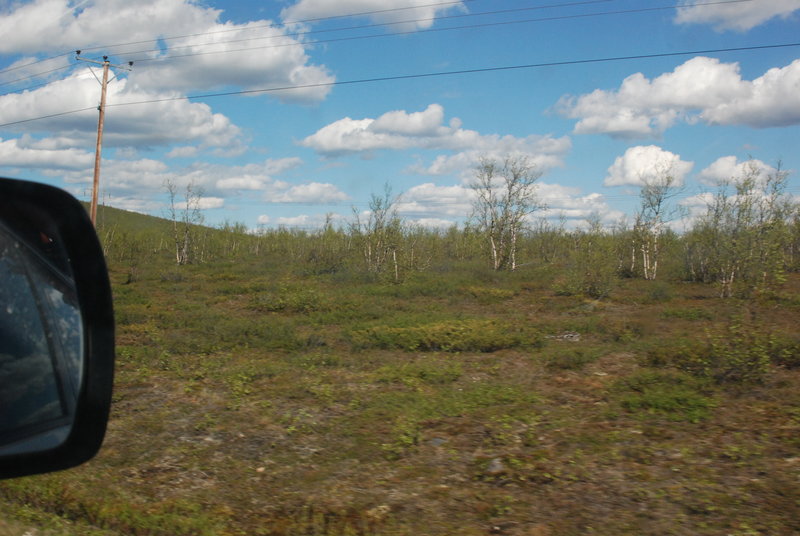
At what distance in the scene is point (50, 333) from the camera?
1887 millimetres

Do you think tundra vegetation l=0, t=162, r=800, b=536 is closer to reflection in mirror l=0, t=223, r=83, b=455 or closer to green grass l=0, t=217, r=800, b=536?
green grass l=0, t=217, r=800, b=536

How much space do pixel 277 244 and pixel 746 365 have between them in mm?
45236

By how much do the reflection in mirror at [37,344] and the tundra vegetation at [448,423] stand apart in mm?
2456

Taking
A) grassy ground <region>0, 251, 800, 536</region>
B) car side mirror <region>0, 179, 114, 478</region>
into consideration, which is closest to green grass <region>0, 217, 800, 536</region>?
grassy ground <region>0, 251, 800, 536</region>

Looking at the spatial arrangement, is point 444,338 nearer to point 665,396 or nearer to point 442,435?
point 665,396

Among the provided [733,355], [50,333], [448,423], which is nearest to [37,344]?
[50,333]

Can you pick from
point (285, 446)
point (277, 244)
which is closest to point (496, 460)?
point (285, 446)

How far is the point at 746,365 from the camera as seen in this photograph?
8.00 metres

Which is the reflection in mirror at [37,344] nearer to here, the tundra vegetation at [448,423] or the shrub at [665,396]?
the tundra vegetation at [448,423]

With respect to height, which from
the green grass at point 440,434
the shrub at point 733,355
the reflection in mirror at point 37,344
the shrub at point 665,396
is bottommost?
the green grass at point 440,434

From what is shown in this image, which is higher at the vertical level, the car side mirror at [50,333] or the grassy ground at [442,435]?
the car side mirror at [50,333]

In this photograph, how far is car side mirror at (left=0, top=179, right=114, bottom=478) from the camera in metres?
1.68

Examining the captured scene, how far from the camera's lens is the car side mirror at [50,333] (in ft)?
5.51

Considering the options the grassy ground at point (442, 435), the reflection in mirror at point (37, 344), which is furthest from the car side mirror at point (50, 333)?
the grassy ground at point (442, 435)
